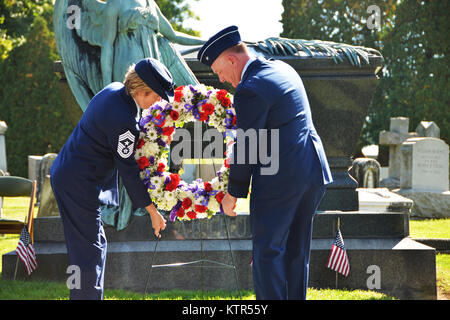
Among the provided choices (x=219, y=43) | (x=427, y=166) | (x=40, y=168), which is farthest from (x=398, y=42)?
(x=219, y=43)

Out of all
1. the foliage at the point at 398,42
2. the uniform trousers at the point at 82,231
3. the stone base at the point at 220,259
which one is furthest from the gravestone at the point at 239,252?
the foliage at the point at 398,42

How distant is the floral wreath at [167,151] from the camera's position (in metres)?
3.78

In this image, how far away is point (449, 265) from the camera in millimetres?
6113

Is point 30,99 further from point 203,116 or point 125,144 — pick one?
point 125,144

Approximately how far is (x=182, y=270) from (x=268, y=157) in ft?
8.94

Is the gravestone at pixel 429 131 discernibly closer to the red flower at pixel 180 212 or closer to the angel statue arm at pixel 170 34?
the angel statue arm at pixel 170 34

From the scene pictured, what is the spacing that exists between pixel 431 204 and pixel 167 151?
8.79 m

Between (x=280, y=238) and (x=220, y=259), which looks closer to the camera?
(x=280, y=238)

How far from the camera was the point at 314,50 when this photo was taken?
20.5 feet

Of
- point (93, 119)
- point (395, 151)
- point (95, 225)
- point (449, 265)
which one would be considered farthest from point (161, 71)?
point (395, 151)

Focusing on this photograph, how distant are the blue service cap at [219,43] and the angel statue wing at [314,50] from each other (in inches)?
129

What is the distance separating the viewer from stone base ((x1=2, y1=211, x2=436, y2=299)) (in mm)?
5184

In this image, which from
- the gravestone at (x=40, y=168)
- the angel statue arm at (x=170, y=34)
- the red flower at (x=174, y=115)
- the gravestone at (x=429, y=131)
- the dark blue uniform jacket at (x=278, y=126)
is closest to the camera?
the dark blue uniform jacket at (x=278, y=126)
